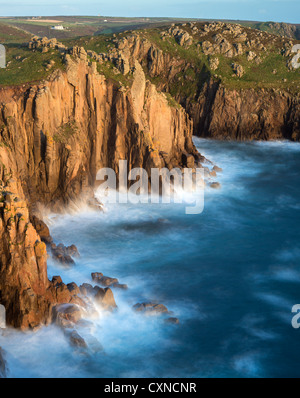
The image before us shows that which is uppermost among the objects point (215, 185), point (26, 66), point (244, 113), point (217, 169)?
point (26, 66)

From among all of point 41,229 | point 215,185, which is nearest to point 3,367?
point 41,229

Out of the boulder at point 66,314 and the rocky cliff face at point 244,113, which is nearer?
the boulder at point 66,314

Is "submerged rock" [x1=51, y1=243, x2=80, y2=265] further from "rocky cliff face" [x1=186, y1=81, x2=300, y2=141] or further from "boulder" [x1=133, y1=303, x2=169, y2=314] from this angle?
"rocky cliff face" [x1=186, y1=81, x2=300, y2=141]

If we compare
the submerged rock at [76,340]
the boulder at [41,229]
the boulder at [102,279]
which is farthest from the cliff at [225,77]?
the submerged rock at [76,340]

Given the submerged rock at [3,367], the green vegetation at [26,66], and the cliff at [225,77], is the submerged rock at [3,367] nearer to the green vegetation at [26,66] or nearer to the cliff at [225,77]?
the green vegetation at [26,66]

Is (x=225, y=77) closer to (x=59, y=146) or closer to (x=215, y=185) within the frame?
(x=215, y=185)

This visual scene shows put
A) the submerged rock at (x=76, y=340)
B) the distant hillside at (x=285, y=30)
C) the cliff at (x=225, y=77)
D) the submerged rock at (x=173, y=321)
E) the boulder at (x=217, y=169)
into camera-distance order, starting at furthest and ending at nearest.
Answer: the distant hillside at (x=285, y=30) < the cliff at (x=225, y=77) < the boulder at (x=217, y=169) < the submerged rock at (x=173, y=321) < the submerged rock at (x=76, y=340)

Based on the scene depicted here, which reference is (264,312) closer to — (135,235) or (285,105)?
(135,235)
